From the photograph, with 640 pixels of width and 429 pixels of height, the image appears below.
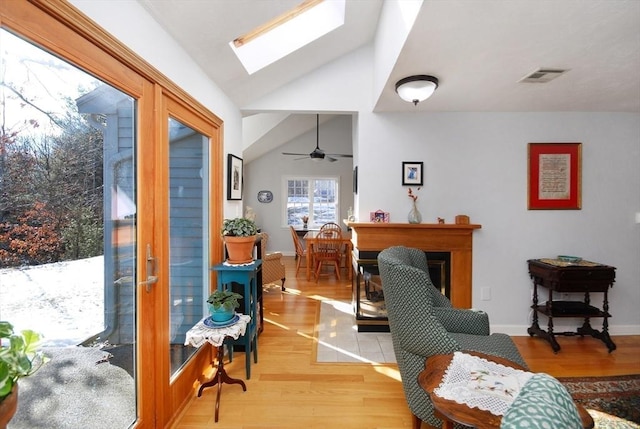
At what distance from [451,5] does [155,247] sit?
2041mm

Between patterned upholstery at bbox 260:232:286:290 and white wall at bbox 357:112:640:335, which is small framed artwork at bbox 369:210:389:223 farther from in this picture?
patterned upholstery at bbox 260:232:286:290

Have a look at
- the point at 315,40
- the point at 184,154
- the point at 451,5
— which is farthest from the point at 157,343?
the point at 315,40

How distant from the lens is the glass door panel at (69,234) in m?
0.98

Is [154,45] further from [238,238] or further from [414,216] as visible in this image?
[414,216]

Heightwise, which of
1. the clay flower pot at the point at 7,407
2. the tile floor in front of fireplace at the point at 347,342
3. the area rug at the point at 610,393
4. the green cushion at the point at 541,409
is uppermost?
the green cushion at the point at 541,409

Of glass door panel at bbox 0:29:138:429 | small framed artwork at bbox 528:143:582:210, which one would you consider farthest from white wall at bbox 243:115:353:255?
glass door panel at bbox 0:29:138:429

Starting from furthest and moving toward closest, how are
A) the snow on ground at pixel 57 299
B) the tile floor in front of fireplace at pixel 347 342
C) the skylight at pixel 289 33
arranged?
the tile floor in front of fireplace at pixel 347 342, the skylight at pixel 289 33, the snow on ground at pixel 57 299

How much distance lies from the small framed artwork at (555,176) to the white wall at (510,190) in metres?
0.07

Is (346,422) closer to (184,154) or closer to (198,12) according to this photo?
Answer: (184,154)

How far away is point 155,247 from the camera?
167cm

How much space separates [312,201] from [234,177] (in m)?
4.52

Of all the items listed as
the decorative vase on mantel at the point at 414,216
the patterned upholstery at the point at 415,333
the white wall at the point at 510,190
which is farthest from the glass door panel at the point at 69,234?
→ the decorative vase on mantel at the point at 414,216

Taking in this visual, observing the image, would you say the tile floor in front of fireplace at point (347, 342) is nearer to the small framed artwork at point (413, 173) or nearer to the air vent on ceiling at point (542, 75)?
the small framed artwork at point (413, 173)

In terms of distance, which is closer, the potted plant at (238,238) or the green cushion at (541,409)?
the green cushion at (541,409)
